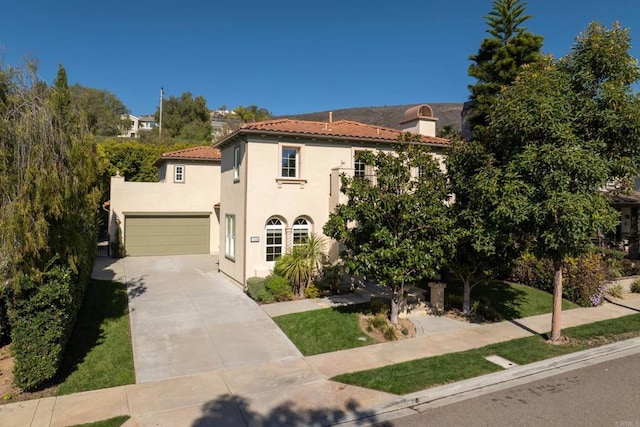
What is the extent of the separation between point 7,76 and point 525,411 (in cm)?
1068

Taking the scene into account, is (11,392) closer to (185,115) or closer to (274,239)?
(274,239)

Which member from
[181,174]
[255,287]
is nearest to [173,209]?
[181,174]

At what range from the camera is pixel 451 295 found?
13.6 m

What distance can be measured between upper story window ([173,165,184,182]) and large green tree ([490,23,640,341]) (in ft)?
62.4

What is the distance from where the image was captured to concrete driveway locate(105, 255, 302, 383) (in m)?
8.93

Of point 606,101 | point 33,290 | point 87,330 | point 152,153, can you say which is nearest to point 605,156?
point 606,101

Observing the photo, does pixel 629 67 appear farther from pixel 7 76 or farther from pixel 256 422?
pixel 7 76

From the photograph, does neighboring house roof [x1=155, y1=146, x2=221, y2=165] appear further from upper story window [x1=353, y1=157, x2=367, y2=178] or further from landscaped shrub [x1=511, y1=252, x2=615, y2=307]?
landscaped shrub [x1=511, y1=252, x2=615, y2=307]

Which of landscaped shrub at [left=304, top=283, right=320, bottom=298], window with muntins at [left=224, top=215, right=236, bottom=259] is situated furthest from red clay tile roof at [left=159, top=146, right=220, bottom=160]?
landscaped shrub at [left=304, top=283, right=320, bottom=298]

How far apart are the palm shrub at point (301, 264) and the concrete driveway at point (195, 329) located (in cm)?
152

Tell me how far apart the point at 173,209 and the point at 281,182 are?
10.7 metres

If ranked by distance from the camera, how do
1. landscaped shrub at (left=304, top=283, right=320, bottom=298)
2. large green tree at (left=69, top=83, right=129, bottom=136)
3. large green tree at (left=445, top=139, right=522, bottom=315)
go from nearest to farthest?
large green tree at (left=445, top=139, right=522, bottom=315), landscaped shrub at (left=304, top=283, right=320, bottom=298), large green tree at (left=69, top=83, right=129, bottom=136)

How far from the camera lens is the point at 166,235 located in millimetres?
23312

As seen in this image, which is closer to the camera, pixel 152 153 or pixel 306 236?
pixel 306 236
